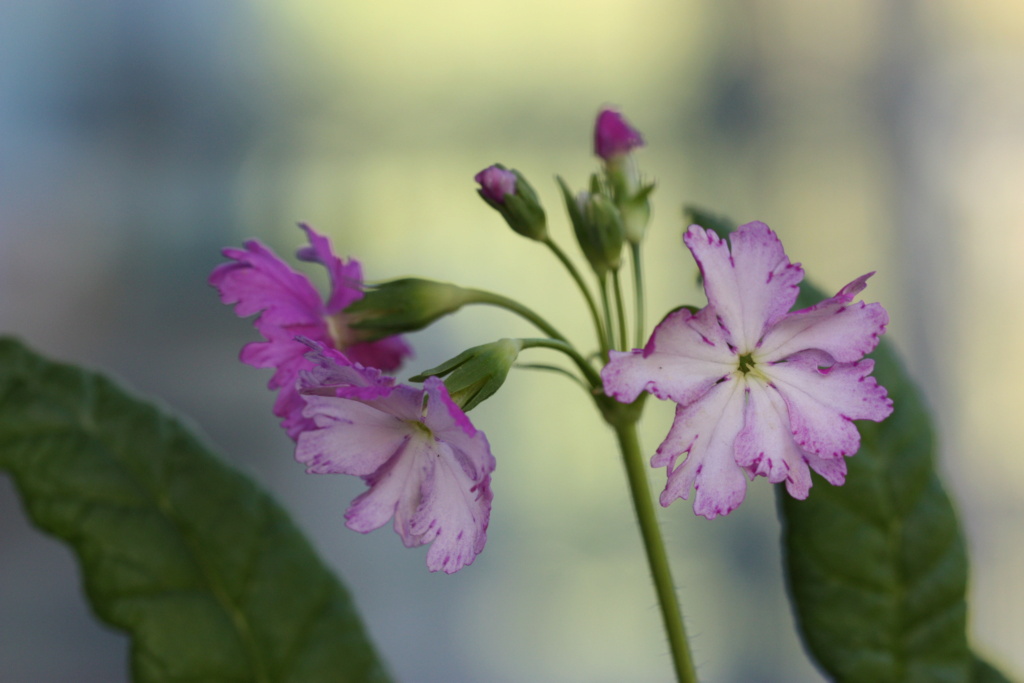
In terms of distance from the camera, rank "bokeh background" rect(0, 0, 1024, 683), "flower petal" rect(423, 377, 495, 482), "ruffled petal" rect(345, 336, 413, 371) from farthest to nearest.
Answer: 1. "bokeh background" rect(0, 0, 1024, 683)
2. "ruffled petal" rect(345, 336, 413, 371)
3. "flower petal" rect(423, 377, 495, 482)

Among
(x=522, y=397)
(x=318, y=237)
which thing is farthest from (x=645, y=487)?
(x=522, y=397)

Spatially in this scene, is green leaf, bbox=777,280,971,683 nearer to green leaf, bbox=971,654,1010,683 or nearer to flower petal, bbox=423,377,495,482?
green leaf, bbox=971,654,1010,683

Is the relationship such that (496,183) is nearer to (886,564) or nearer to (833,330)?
(833,330)

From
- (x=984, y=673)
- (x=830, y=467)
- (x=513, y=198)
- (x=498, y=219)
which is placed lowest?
(x=984, y=673)

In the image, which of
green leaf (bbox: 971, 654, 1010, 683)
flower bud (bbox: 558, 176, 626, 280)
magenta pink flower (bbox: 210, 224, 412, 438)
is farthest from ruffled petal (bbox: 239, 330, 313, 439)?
green leaf (bbox: 971, 654, 1010, 683)

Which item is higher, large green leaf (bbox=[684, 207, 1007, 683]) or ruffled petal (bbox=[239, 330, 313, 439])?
ruffled petal (bbox=[239, 330, 313, 439])

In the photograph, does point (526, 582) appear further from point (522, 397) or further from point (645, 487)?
point (645, 487)

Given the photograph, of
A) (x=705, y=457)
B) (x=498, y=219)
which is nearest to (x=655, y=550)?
(x=705, y=457)

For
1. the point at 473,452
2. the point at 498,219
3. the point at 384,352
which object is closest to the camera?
the point at 473,452
